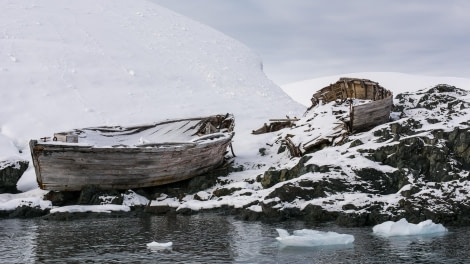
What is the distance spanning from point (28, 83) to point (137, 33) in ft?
65.2

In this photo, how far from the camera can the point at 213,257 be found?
1100cm

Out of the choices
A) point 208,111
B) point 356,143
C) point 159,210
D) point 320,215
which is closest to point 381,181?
point 320,215

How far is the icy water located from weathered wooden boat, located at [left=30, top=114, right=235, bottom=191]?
2411 millimetres

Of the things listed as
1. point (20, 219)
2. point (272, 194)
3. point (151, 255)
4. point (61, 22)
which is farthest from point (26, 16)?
point (151, 255)

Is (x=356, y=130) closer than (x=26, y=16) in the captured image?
Yes

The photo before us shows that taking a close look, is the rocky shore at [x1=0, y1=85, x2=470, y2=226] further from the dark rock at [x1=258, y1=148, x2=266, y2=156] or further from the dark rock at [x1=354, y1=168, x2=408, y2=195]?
the dark rock at [x1=258, y1=148, x2=266, y2=156]

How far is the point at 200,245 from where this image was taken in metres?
12.3

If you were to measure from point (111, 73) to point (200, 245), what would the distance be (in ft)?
99.2

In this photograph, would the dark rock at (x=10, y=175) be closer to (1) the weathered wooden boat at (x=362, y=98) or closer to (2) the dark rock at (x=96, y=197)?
(2) the dark rock at (x=96, y=197)

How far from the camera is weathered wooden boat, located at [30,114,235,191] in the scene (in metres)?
17.7

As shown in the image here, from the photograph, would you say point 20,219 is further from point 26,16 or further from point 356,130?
point 26,16

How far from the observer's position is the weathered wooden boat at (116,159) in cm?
1766

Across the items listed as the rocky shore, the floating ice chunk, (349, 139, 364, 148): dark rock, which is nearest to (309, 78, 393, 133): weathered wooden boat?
the rocky shore

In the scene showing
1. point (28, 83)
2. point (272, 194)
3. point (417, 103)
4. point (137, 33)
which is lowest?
point (272, 194)
